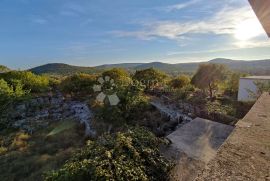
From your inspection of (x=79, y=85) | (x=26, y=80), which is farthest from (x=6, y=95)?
(x=79, y=85)

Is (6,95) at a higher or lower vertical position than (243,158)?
lower

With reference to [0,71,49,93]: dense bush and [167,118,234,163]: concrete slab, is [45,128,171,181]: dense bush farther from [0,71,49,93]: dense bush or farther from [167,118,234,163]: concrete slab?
[0,71,49,93]: dense bush

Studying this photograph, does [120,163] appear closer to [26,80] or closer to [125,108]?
[125,108]

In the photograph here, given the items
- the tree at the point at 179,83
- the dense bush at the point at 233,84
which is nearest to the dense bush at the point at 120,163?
the tree at the point at 179,83

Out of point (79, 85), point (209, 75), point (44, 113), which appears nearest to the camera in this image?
point (44, 113)

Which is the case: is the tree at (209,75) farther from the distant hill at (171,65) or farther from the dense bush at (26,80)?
the distant hill at (171,65)

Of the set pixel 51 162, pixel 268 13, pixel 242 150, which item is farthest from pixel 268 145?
pixel 51 162
